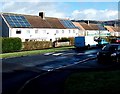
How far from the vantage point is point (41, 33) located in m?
58.4

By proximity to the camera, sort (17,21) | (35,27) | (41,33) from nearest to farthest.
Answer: (17,21)
(35,27)
(41,33)

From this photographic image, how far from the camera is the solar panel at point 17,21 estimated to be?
171 feet

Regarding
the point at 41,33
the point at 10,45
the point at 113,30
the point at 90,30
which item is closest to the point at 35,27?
the point at 41,33

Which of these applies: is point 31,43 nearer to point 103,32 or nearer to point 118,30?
point 103,32

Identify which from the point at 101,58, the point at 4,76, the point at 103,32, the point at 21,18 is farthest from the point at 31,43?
the point at 103,32

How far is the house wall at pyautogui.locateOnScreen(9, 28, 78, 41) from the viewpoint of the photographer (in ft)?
175

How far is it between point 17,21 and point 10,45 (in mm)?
14814

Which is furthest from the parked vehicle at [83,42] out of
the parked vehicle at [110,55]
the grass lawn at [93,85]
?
the grass lawn at [93,85]

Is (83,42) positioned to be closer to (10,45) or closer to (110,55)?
(10,45)

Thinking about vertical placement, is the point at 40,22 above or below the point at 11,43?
above

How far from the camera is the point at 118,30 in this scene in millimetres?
105562

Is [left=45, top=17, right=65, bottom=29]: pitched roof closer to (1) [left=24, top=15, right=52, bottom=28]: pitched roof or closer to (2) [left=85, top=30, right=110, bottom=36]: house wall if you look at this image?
(1) [left=24, top=15, right=52, bottom=28]: pitched roof

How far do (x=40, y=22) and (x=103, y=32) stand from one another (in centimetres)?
3515

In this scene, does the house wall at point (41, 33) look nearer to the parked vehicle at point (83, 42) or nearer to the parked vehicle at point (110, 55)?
the parked vehicle at point (83, 42)
